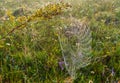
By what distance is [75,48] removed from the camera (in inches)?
145

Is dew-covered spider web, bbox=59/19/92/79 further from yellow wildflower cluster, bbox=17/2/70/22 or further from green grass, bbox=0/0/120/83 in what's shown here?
yellow wildflower cluster, bbox=17/2/70/22

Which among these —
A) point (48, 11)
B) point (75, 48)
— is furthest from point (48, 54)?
point (48, 11)

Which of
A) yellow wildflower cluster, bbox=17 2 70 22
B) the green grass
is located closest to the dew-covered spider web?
the green grass

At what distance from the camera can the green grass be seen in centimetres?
329

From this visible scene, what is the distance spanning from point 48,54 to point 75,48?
353 millimetres

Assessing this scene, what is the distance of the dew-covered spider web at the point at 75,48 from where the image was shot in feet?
11.1

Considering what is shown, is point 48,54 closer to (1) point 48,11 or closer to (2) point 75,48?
(2) point 75,48

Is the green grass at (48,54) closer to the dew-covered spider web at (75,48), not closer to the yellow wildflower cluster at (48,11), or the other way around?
the dew-covered spider web at (75,48)

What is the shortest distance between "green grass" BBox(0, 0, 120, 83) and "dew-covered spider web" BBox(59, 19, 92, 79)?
7cm

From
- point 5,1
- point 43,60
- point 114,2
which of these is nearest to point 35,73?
point 43,60

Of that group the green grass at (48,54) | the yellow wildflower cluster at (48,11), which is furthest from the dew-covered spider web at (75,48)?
the yellow wildflower cluster at (48,11)

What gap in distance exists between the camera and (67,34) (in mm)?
4043

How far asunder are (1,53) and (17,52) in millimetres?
207

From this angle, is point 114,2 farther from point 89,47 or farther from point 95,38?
point 89,47
